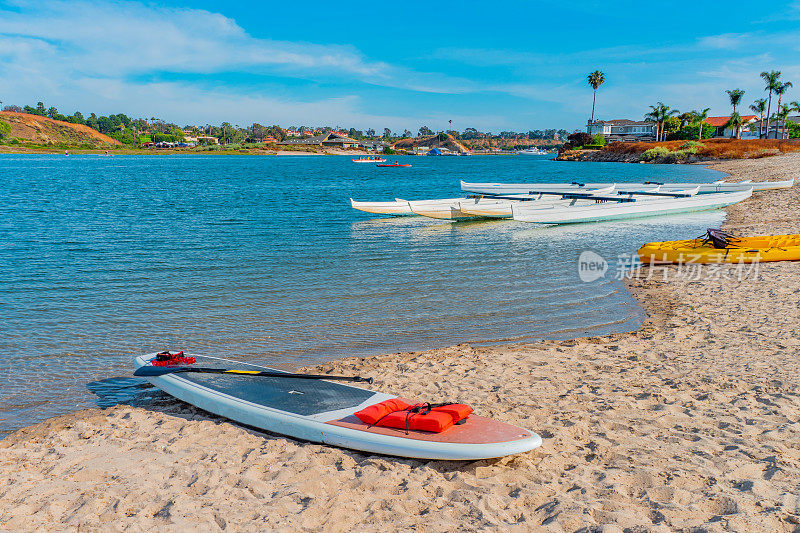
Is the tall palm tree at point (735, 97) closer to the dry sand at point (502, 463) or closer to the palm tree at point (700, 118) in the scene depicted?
the palm tree at point (700, 118)

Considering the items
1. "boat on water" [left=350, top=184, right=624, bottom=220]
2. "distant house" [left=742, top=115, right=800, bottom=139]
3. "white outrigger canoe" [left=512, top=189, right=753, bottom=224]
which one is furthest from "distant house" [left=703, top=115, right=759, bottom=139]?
"boat on water" [left=350, top=184, right=624, bottom=220]

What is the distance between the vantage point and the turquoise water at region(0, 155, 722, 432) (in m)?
7.71

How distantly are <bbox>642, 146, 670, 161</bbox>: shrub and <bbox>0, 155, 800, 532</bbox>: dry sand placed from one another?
77374 mm

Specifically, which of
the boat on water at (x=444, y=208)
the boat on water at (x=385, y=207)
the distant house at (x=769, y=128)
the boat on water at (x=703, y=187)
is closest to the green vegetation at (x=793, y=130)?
the distant house at (x=769, y=128)

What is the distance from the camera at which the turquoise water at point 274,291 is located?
7715 mm

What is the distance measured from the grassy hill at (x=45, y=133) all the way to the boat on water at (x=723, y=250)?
595ft

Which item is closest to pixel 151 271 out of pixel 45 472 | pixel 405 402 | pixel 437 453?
pixel 45 472

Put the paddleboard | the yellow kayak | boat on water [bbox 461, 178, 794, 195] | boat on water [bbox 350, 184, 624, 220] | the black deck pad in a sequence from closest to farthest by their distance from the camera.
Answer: the paddleboard → the black deck pad → the yellow kayak → boat on water [bbox 350, 184, 624, 220] → boat on water [bbox 461, 178, 794, 195]

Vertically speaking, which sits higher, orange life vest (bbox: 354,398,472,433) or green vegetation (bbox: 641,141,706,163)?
green vegetation (bbox: 641,141,706,163)

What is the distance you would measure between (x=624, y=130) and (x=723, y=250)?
12164 cm

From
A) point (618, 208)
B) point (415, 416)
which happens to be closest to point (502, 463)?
point (415, 416)

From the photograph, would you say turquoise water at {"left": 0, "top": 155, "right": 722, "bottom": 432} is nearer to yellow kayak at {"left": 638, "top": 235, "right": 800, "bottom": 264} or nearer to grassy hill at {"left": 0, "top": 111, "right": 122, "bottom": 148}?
yellow kayak at {"left": 638, "top": 235, "right": 800, "bottom": 264}

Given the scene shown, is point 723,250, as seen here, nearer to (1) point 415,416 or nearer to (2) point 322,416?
(1) point 415,416

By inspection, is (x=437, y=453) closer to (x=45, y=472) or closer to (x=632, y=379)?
(x=632, y=379)
